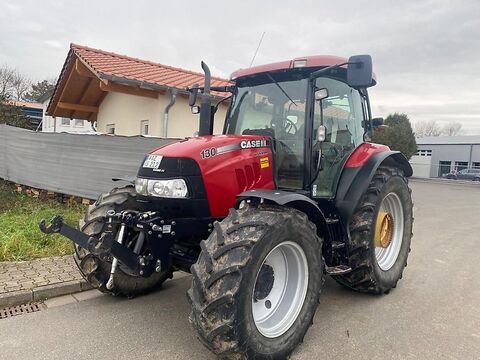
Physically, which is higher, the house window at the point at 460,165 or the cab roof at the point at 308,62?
the cab roof at the point at 308,62

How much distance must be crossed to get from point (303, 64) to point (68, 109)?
1259cm

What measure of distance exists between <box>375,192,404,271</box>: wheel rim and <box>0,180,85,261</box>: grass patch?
3.99 metres

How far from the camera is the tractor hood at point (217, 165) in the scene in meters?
3.06

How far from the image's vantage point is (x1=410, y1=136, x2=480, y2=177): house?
137 feet

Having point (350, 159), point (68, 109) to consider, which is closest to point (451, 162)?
point (68, 109)

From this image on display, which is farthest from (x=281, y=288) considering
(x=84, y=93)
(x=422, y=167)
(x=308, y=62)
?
(x=422, y=167)

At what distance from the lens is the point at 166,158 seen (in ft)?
10.2

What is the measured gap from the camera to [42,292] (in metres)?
4.10

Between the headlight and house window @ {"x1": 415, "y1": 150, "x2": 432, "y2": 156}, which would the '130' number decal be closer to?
the headlight

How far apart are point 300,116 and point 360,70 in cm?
71

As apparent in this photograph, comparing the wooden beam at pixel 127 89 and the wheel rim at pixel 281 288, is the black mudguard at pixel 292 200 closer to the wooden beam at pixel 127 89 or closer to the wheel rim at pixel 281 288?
the wheel rim at pixel 281 288

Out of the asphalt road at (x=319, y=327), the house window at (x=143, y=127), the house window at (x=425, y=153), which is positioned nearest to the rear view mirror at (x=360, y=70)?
the asphalt road at (x=319, y=327)

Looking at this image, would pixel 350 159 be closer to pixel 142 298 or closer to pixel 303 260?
pixel 303 260

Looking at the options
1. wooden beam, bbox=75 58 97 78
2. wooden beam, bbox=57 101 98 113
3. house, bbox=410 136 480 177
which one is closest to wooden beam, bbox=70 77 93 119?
wooden beam, bbox=57 101 98 113
